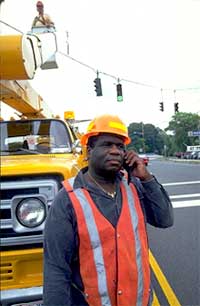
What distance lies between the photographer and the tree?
9250cm

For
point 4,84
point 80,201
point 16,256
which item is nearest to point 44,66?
point 4,84

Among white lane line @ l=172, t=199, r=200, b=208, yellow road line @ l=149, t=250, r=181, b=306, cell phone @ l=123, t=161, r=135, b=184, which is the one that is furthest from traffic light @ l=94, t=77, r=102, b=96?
cell phone @ l=123, t=161, r=135, b=184

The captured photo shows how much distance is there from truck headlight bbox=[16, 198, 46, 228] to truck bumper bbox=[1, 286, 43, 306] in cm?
44

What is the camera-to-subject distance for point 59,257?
2.05 metres

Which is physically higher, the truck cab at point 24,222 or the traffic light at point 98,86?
the traffic light at point 98,86

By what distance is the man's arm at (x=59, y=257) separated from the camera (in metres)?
2.02

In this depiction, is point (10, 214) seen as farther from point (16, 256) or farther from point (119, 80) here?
point (119, 80)

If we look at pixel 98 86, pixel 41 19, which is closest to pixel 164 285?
pixel 41 19

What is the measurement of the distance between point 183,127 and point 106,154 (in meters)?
93.9

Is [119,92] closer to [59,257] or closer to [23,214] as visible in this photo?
[23,214]

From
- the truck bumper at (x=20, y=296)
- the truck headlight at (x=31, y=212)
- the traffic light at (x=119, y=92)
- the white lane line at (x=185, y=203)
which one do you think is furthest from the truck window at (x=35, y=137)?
the traffic light at (x=119, y=92)

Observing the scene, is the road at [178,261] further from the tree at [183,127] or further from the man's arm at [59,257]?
the tree at [183,127]

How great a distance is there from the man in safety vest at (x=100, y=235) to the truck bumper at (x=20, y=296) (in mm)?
716

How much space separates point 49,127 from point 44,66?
2.25 feet
